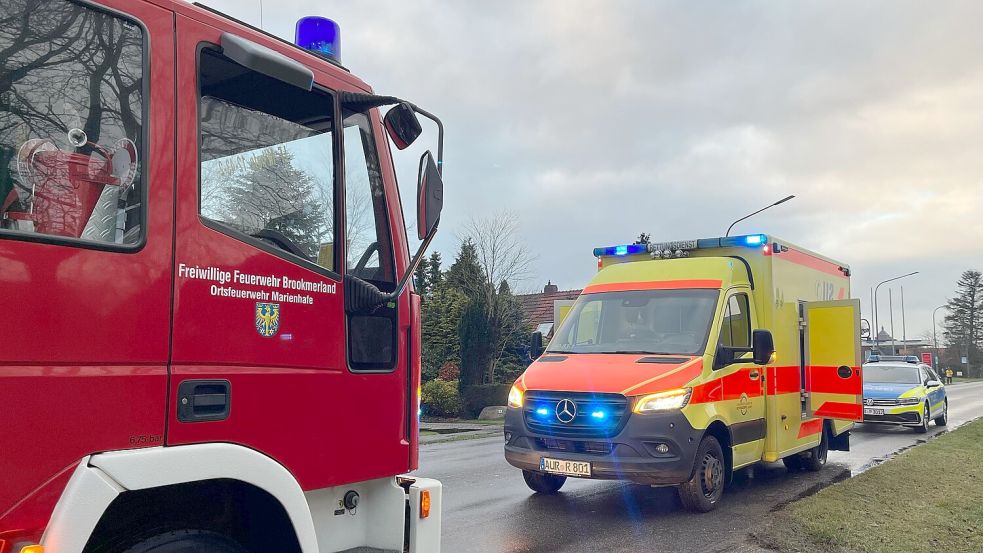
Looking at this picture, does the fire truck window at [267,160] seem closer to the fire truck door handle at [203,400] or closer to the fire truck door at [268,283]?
the fire truck door at [268,283]

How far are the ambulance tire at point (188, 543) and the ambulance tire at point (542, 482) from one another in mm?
6056

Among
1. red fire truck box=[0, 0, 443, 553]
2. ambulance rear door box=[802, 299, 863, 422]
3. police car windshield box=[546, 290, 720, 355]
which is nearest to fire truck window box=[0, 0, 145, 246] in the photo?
red fire truck box=[0, 0, 443, 553]

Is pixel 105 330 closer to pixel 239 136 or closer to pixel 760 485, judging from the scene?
pixel 239 136

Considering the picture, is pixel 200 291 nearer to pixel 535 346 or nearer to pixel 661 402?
pixel 661 402

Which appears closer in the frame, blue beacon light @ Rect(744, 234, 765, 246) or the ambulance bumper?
the ambulance bumper

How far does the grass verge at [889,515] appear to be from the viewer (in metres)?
6.61

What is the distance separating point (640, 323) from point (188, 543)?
6610 mm

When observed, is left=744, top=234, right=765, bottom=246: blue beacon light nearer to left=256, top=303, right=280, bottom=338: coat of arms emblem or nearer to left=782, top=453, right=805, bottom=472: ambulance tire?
left=782, top=453, right=805, bottom=472: ambulance tire

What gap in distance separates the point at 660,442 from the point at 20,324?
605 cm

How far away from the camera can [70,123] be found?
2555 millimetres

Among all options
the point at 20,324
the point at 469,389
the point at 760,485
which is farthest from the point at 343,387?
the point at 469,389

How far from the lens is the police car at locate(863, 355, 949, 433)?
Result: 1738 centimetres

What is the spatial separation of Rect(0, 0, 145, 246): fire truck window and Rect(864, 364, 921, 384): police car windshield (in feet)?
62.7

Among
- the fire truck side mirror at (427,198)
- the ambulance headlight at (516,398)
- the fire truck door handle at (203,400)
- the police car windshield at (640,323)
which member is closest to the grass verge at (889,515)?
the police car windshield at (640,323)
